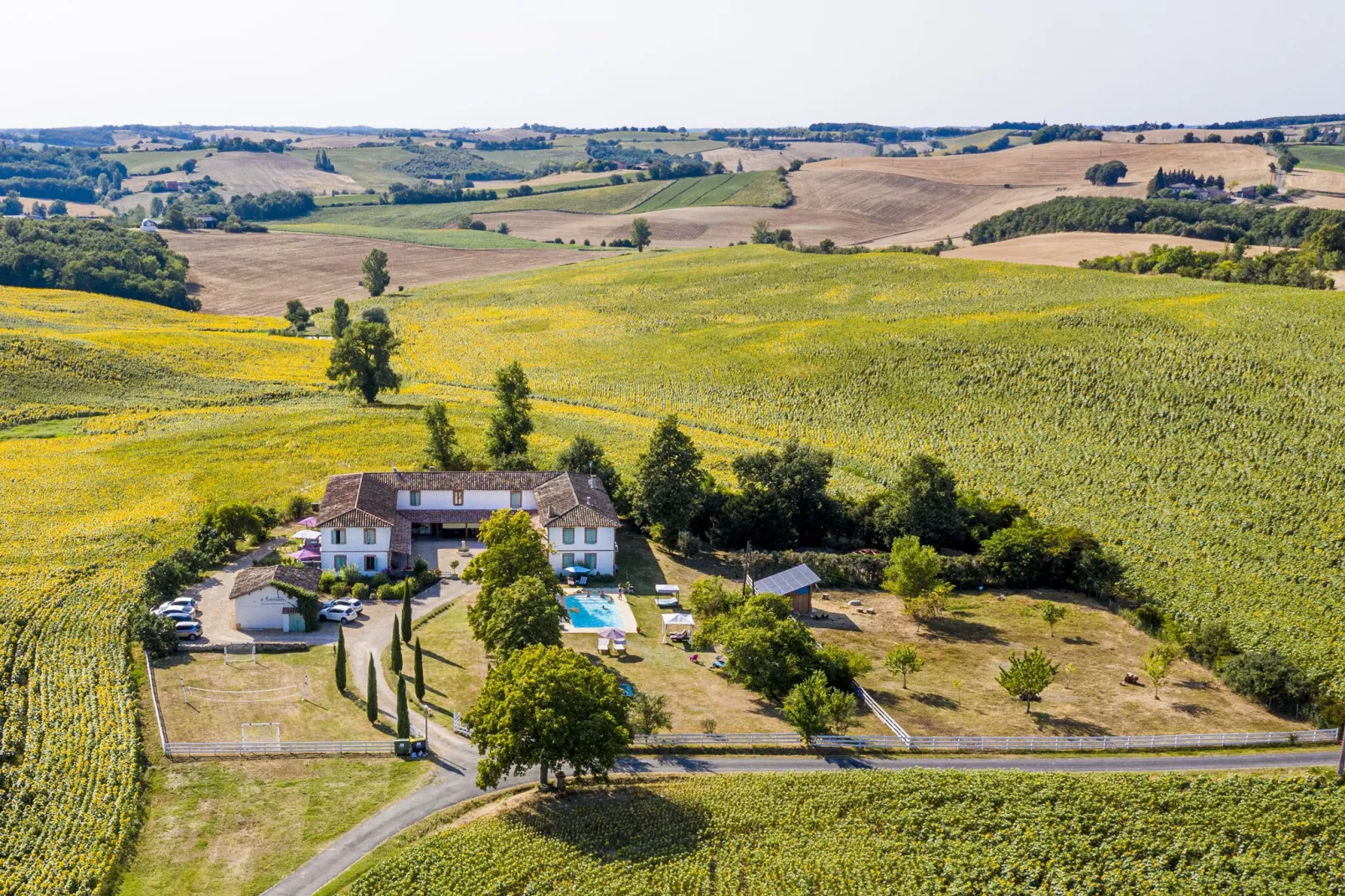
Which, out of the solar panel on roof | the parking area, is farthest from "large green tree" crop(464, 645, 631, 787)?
the solar panel on roof

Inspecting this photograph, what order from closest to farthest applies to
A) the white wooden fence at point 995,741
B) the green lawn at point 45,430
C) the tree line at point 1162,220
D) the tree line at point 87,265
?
the white wooden fence at point 995,741
the green lawn at point 45,430
the tree line at point 87,265
the tree line at point 1162,220

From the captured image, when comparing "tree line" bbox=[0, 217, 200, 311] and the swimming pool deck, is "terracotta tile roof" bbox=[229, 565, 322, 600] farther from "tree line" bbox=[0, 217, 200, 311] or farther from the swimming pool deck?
"tree line" bbox=[0, 217, 200, 311]

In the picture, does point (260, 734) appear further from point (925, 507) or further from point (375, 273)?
point (375, 273)

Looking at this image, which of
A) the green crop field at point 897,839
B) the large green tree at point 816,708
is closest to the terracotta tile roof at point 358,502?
the green crop field at point 897,839

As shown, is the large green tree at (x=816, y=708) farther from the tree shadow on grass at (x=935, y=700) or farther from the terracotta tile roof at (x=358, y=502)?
the terracotta tile roof at (x=358, y=502)

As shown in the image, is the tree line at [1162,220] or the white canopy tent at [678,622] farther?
the tree line at [1162,220]
